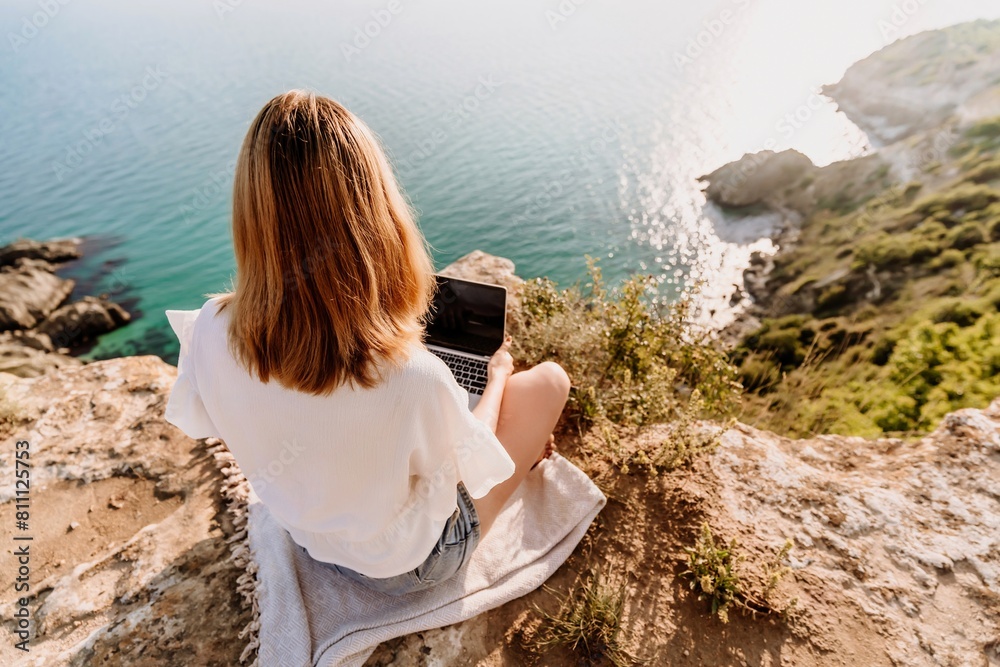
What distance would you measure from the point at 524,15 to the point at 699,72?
950 inches

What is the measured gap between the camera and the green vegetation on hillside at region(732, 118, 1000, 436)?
5.98 metres

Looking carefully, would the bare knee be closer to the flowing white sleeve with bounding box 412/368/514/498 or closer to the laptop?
the laptop

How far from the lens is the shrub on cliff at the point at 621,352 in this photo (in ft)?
13.1

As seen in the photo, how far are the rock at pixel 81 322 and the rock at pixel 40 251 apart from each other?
4475 mm

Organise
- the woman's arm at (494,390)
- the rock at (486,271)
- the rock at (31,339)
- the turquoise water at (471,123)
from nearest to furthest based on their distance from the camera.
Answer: the woman's arm at (494,390) < the rock at (486,271) < the rock at (31,339) < the turquoise water at (471,123)

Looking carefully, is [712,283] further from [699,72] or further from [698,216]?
[699,72]

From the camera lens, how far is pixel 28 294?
1603 cm

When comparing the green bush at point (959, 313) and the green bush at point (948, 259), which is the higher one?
the green bush at point (948, 259)

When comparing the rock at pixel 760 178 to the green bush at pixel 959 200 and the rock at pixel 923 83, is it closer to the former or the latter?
the green bush at pixel 959 200

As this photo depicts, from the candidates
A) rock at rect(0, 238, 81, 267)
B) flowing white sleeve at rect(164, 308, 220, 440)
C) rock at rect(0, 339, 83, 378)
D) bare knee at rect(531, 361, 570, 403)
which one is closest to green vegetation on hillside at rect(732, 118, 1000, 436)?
bare knee at rect(531, 361, 570, 403)

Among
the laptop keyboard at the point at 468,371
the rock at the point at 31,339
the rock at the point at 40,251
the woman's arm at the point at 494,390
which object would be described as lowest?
the rock at the point at 31,339

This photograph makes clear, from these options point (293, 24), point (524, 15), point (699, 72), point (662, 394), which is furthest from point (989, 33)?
point (293, 24)

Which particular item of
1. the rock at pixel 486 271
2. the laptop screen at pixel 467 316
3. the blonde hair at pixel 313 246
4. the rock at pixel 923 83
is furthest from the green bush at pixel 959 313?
the rock at pixel 923 83

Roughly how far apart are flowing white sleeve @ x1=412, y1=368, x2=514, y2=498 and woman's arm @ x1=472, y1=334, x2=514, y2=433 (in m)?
0.52
